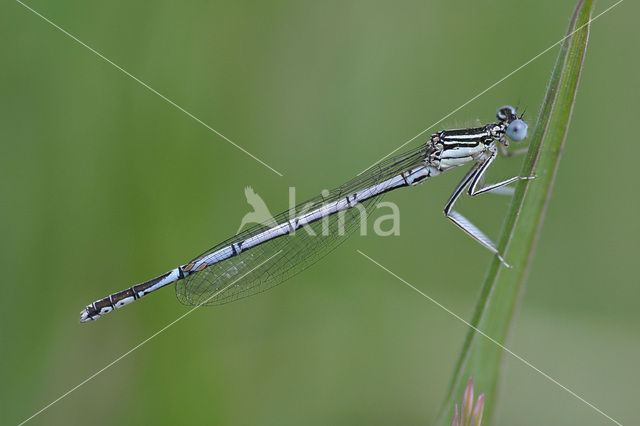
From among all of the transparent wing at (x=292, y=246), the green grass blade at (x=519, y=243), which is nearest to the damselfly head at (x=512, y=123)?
the transparent wing at (x=292, y=246)

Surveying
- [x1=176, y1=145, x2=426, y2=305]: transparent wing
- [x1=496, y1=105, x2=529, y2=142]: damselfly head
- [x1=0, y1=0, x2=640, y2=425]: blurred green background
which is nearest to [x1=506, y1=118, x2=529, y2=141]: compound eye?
[x1=496, y1=105, x2=529, y2=142]: damselfly head

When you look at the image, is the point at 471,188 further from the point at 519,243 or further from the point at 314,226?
the point at 519,243

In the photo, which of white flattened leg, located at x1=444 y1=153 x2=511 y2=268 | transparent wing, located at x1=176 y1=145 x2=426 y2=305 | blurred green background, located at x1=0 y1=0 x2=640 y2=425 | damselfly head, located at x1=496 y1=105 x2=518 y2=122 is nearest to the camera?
blurred green background, located at x1=0 y1=0 x2=640 y2=425

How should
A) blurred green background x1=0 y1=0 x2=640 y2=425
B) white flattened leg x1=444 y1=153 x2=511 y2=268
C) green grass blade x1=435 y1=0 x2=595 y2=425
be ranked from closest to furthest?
green grass blade x1=435 y1=0 x2=595 y2=425
blurred green background x1=0 y1=0 x2=640 y2=425
white flattened leg x1=444 y1=153 x2=511 y2=268

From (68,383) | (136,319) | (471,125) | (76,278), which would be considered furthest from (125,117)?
(471,125)

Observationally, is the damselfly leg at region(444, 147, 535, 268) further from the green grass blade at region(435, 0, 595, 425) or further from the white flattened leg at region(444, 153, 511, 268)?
the green grass blade at region(435, 0, 595, 425)

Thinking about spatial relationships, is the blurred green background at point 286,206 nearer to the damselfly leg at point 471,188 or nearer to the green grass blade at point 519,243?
the damselfly leg at point 471,188

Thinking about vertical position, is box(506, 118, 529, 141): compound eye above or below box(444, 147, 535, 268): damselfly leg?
above
